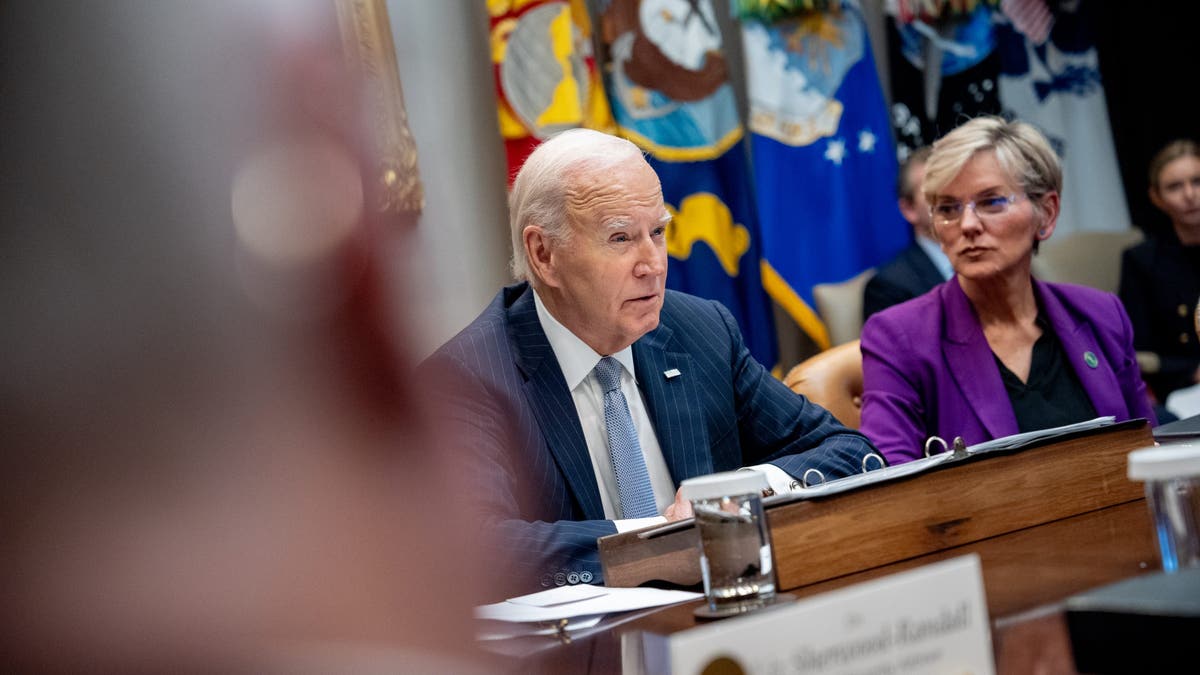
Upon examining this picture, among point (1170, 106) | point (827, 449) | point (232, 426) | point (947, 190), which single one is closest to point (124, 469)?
point (232, 426)

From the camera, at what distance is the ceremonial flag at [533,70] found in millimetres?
3562

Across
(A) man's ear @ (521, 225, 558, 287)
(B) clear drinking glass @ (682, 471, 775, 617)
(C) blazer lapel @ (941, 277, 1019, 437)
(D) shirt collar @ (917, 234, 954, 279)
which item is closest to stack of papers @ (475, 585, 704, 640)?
(B) clear drinking glass @ (682, 471, 775, 617)

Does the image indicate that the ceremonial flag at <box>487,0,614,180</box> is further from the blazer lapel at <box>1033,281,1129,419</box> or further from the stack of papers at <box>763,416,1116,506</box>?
the stack of papers at <box>763,416,1116,506</box>

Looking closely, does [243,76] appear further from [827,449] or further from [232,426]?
[827,449]

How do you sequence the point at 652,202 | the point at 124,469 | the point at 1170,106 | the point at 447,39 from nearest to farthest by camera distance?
1. the point at 124,469
2. the point at 652,202
3. the point at 447,39
4. the point at 1170,106

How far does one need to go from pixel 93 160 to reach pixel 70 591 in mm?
96

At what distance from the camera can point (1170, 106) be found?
4.60m

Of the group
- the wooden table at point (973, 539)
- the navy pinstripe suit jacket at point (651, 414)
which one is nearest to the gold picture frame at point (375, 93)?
the wooden table at point (973, 539)

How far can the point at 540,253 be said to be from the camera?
2201 millimetres

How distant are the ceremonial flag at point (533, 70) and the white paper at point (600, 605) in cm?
248

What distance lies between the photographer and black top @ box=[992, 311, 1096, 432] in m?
2.32

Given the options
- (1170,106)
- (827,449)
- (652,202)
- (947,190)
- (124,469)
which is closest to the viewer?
(124,469)

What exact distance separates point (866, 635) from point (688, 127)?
3.29 meters

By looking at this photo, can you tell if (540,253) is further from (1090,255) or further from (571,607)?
(1090,255)
